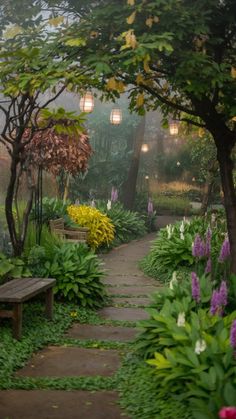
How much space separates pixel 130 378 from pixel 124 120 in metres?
22.7

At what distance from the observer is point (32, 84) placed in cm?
559

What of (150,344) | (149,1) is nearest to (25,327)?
(150,344)

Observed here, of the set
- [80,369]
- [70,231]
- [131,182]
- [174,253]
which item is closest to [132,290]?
[174,253]

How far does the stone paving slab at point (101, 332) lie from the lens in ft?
20.9

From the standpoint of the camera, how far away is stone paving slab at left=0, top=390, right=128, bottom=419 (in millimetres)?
4121

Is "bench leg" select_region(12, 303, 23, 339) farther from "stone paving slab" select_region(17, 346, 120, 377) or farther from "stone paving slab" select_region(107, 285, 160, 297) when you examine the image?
"stone paving slab" select_region(107, 285, 160, 297)

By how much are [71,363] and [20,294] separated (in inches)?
37.7

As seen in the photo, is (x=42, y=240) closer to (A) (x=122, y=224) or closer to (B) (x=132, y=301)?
(B) (x=132, y=301)

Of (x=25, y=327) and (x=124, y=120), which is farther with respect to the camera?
(x=124, y=120)

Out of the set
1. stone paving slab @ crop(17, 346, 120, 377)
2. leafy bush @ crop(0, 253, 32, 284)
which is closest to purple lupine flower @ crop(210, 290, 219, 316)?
stone paving slab @ crop(17, 346, 120, 377)

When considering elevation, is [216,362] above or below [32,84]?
below

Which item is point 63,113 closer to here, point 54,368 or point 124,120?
point 54,368

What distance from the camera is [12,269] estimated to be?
23.4 ft

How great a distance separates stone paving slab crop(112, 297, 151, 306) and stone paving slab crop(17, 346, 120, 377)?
225 cm
